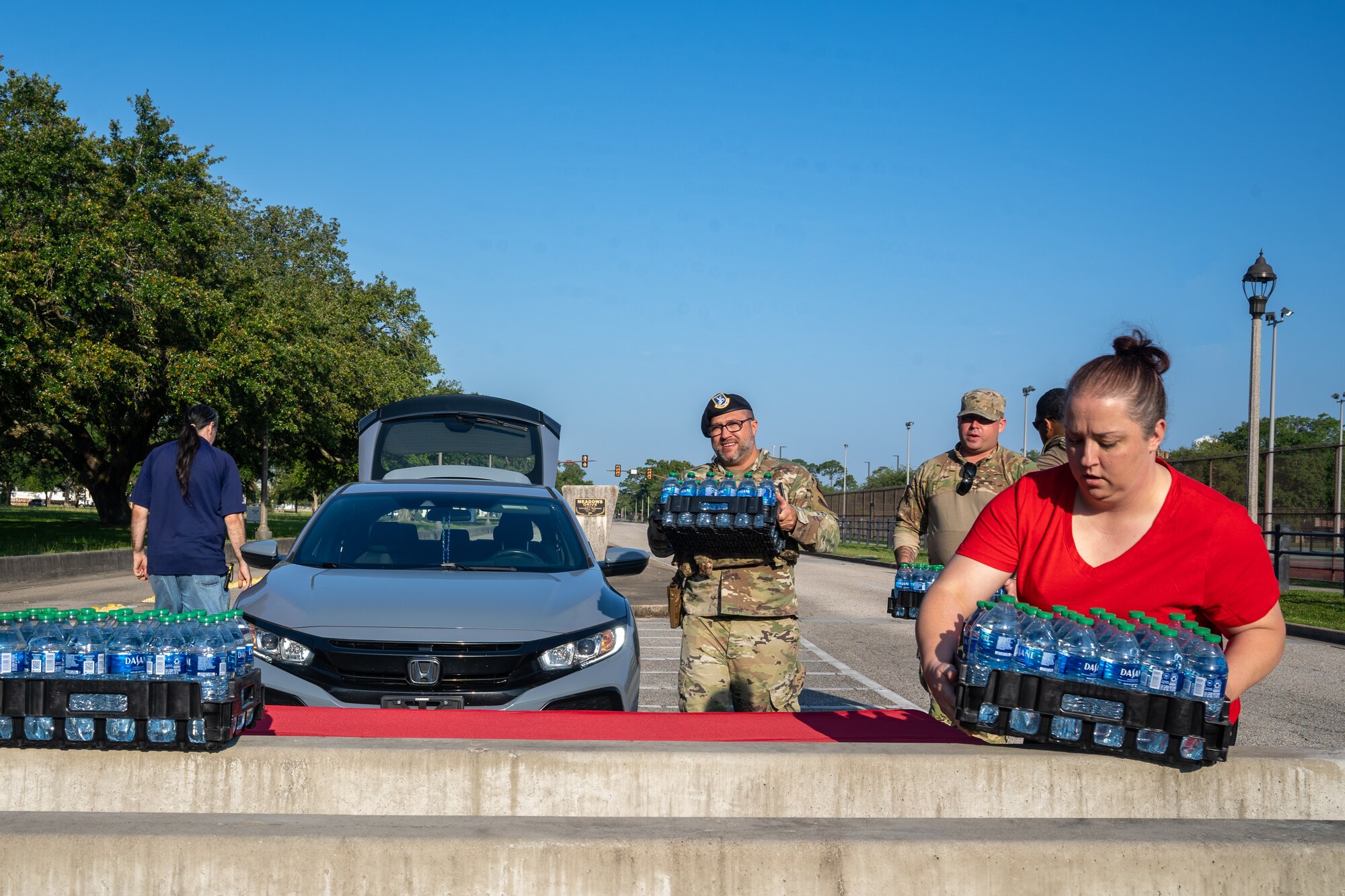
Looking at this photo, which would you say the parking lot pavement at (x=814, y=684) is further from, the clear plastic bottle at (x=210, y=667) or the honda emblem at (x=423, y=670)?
the clear plastic bottle at (x=210, y=667)

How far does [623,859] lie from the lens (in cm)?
271

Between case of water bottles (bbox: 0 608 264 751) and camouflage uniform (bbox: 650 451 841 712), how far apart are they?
252 cm

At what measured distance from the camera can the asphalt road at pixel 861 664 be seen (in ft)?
29.4

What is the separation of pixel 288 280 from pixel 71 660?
56.0 meters

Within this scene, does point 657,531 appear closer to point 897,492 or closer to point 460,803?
point 460,803

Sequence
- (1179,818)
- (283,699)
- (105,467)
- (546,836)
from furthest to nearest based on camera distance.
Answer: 1. (105,467)
2. (283,699)
3. (1179,818)
4. (546,836)

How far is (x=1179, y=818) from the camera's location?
3.07 m

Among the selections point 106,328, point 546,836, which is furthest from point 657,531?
point 106,328

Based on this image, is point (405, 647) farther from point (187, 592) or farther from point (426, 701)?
point (187, 592)

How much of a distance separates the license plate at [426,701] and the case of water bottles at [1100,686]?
252 cm

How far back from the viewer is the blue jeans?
7.84m

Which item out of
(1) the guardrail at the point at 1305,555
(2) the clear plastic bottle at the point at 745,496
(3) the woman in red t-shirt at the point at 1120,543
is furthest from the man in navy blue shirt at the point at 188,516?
(1) the guardrail at the point at 1305,555

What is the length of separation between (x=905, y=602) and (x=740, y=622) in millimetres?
1098

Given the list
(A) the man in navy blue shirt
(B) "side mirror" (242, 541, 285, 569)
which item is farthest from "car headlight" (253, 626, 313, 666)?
(A) the man in navy blue shirt
